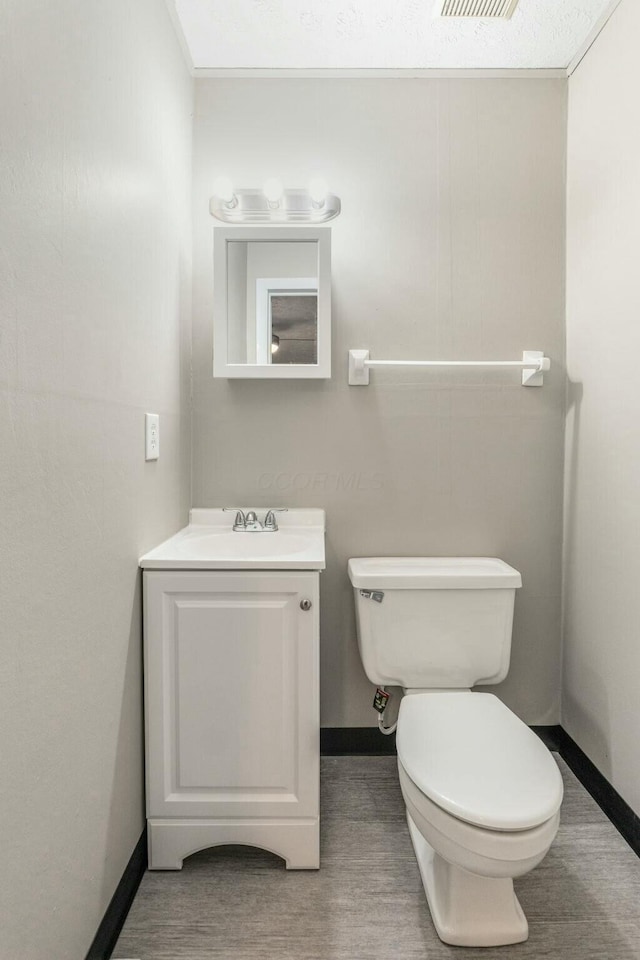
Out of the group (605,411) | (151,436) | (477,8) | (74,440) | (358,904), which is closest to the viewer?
(74,440)

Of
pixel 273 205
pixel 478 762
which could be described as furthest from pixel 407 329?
pixel 478 762

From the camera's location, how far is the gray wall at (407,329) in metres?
1.89

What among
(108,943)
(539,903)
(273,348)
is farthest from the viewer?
(273,348)

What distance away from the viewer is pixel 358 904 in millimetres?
1325

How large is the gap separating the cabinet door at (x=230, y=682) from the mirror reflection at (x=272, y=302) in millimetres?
770

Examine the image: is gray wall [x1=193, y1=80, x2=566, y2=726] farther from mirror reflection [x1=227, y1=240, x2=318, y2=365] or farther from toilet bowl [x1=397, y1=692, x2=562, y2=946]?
toilet bowl [x1=397, y1=692, x2=562, y2=946]

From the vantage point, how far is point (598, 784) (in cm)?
168

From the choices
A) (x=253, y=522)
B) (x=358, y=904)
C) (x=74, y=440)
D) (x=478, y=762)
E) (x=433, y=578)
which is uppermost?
(x=74, y=440)

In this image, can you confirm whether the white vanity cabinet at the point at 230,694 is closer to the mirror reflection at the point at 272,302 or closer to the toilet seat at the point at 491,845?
the toilet seat at the point at 491,845

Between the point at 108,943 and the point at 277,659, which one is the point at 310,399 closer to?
the point at 277,659

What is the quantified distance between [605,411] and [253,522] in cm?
114

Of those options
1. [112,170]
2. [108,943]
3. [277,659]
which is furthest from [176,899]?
[112,170]

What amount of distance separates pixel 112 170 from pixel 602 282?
4.54ft

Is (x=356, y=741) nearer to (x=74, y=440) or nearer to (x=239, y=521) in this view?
(x=239, y=521)
